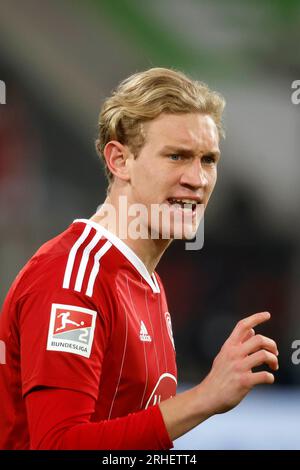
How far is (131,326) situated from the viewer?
184 centimetres

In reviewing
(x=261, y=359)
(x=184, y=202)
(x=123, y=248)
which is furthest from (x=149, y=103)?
(x=261, y=359)

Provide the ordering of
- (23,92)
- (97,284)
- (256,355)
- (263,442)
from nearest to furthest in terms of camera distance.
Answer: (256,355)
(97,284)
(263,442)
(23,92)

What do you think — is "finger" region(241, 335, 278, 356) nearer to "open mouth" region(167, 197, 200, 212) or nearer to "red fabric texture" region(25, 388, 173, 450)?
"red fabric texture" region(25, 388, 173, 450)

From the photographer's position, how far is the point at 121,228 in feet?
6.59

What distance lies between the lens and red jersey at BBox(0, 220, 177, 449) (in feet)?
5.40

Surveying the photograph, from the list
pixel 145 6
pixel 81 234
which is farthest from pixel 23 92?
pixel 81 234

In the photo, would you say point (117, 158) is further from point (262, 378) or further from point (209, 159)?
point (262, 378)

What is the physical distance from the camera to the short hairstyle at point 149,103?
2.01m

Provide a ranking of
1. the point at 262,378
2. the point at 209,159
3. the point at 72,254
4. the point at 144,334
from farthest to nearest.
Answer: the point at 209,159 → the point at 144,334 → the point at 72,254 → the point at 262,378

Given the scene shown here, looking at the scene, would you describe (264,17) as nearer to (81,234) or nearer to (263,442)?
(263,442)

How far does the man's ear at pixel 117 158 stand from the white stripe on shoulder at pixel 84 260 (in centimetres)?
21

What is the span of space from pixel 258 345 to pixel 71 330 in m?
0.41

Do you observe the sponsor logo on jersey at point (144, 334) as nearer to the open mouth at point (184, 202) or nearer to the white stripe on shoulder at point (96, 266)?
the white stripe on shoulder at point (96, 266)

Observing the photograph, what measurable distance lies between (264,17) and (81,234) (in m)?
4.47
